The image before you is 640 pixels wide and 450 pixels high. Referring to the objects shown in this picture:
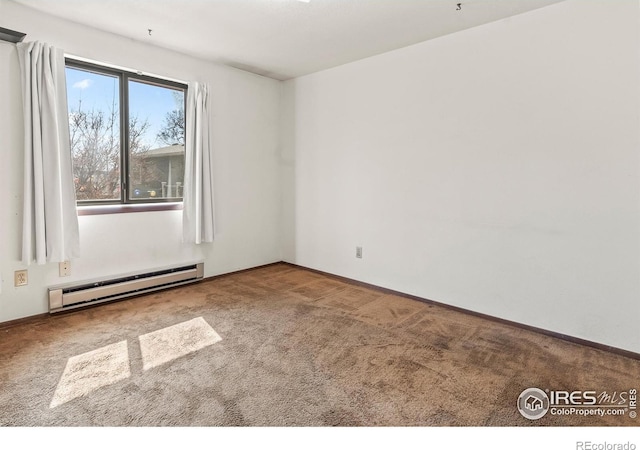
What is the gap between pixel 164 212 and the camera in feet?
12.0

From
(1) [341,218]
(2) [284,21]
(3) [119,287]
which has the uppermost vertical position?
(2) [284,21]

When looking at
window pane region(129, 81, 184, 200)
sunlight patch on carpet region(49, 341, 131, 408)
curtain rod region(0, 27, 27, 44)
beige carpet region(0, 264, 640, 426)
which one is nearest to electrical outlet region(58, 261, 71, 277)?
beige carpet region(0, 264, 640, 426)

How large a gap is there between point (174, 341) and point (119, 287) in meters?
1.12

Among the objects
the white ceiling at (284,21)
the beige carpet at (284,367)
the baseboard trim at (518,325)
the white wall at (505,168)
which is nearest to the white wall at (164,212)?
the white ceiling at (284,21)

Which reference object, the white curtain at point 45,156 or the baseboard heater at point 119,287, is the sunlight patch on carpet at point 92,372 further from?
the white curtain at point 45,156

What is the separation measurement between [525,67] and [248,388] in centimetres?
296

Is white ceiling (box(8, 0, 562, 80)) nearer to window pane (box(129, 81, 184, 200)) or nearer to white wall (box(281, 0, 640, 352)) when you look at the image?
white wall (box(281, 0, 640, 352))

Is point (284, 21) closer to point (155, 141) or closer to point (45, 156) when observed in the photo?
point (155, 141)

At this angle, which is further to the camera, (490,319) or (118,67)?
(118,67)

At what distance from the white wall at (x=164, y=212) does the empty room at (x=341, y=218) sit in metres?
0.02

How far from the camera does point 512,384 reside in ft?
6.61

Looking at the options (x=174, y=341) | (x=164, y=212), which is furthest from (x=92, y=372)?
(x=164, y=212)
